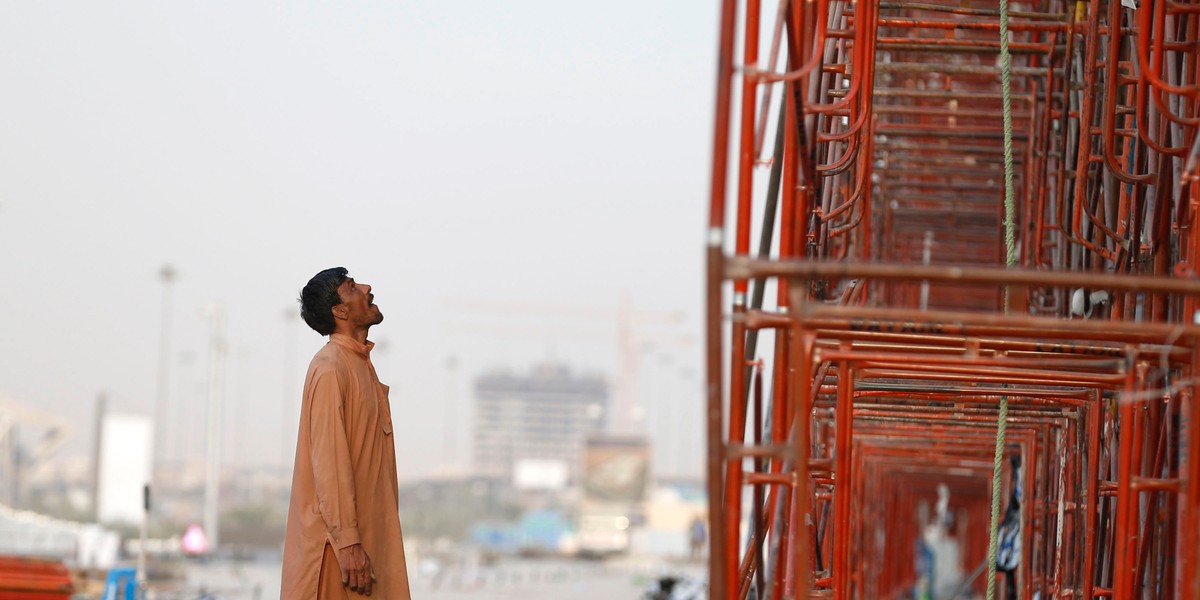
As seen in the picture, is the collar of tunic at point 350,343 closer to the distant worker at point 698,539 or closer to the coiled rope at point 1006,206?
the coiled rope at point 1006,206

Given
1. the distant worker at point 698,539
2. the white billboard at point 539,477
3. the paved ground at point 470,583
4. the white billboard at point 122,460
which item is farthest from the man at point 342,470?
the white billboard at point 539,477

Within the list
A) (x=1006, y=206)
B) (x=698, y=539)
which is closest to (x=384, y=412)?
(x=1006, y=206)

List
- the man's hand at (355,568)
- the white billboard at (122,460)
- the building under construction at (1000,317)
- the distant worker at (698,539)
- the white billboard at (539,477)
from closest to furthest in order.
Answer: the building under construction at (1000,317), the man's hand at (355,568), the distant worker at (698,539), the white billboard at (122,460), the white billboard at (539,477)

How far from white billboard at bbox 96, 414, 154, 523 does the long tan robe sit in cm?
6144

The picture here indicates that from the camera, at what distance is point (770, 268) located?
13.8 feet

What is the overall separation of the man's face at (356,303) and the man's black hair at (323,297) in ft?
0.06

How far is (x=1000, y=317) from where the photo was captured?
14.6 feet

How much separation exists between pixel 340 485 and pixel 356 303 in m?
0.69

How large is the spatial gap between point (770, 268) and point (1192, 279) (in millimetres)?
1088

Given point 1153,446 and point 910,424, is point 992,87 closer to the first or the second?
point 910,424

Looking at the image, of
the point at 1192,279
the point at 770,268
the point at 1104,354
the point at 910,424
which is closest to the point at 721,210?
the point at 770,268

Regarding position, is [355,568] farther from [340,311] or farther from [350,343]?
[340,311]

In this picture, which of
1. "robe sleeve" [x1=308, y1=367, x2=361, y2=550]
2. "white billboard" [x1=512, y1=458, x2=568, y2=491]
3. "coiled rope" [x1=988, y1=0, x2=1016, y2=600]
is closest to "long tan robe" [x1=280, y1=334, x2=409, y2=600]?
"robe sleeve" [x1=308, y1=367, x2=361, y2=550]

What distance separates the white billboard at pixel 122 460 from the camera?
218 feet
